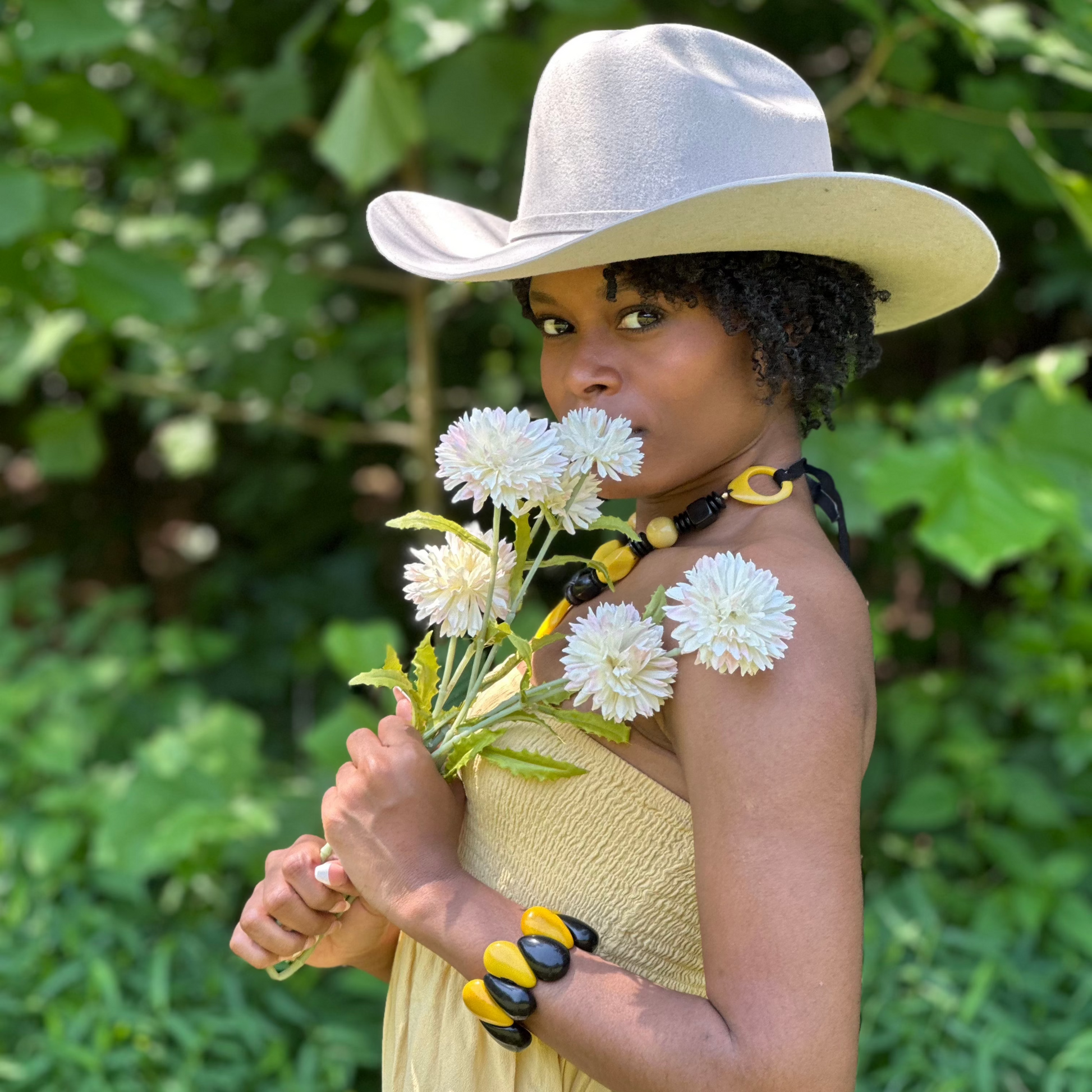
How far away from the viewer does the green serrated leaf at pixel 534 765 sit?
3.55ft

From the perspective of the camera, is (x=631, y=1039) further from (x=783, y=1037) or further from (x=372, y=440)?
(x=372, y=440)

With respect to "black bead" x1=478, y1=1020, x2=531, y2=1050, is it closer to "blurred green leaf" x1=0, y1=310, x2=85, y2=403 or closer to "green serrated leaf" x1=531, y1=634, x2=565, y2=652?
"green serrated leaf" x1=531, y1=634, x2=565, y2=652

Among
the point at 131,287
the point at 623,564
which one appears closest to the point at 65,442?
the point at 131,287

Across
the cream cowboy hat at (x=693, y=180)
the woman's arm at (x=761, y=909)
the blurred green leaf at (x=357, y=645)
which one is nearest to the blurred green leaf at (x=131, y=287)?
the blurred green leaf at (x=357, y=645)

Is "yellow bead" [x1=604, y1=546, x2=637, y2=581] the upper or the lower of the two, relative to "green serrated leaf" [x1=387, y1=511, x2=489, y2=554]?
lower

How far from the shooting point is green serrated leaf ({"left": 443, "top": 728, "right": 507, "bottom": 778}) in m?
1.11

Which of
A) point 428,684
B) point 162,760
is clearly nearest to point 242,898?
point 162,760

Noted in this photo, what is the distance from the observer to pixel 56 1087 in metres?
2.65

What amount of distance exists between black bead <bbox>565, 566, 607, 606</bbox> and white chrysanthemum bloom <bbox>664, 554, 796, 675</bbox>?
222 millimetres

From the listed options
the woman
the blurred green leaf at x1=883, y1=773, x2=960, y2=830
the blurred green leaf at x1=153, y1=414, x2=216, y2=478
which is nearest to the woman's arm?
the woman

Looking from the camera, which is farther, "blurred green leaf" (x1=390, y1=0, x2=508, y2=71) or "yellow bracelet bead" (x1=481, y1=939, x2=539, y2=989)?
"blurred green leaf" (x1=390, y1=0, x2=508, y2=71)

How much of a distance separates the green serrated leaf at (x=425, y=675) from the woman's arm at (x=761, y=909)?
0.22 meters

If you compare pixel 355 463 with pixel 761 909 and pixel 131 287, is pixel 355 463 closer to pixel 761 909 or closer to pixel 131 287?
pixel 131 287

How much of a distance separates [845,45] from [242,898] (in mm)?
2829
